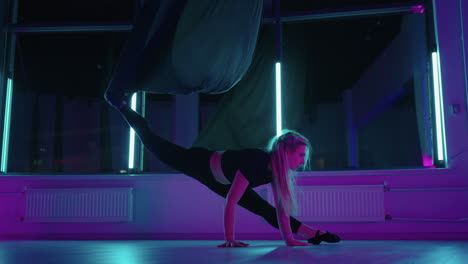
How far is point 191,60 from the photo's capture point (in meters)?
2.68

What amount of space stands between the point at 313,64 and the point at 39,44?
13.6 feet

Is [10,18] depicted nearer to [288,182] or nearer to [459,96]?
[288,182]

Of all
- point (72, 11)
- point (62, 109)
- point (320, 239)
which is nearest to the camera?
point (320, 239)

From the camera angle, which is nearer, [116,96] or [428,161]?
[116,96]

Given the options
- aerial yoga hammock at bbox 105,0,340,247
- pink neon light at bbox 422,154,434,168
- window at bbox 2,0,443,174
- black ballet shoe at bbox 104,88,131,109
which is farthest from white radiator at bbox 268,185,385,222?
black ballet shoe at bbox 104,88,131,109

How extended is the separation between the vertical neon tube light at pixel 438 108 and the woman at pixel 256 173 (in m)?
1.68

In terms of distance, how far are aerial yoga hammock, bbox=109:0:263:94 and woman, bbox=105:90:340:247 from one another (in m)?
0.52

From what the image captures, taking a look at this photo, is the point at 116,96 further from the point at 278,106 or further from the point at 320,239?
the point at 278,106

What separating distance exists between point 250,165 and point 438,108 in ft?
7.42

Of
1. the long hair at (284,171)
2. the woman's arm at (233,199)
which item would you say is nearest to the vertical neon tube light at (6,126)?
the woman's arm at (233,199)

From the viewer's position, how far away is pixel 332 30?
231 inches

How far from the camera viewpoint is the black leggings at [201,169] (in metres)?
2.56

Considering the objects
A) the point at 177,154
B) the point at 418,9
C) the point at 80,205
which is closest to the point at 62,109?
the point at 80,205

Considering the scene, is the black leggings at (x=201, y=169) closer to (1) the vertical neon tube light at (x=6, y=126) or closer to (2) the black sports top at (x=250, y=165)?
(2) the black sports top at (x=250, y=165)
